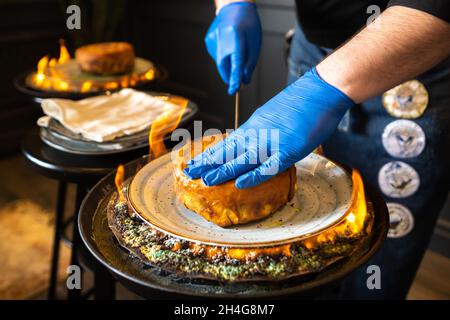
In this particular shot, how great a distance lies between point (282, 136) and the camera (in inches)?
34.8

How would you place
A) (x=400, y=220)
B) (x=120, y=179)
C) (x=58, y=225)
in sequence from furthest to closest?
(x=58, y=225)
(x=400, y=220)
(x=120, y=179)

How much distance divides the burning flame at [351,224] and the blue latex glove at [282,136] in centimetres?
13

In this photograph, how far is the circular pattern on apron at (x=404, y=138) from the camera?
1414 mm

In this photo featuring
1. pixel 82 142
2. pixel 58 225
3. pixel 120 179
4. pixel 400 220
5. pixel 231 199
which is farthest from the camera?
pixel 58 225

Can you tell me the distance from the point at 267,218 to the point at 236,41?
621mm

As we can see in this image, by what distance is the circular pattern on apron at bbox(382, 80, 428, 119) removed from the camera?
1.38 metres

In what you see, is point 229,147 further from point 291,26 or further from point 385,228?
point 291,26

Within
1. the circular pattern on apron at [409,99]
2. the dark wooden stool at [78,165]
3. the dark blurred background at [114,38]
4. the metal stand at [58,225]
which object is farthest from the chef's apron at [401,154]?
the dark blurred background at [114,38]

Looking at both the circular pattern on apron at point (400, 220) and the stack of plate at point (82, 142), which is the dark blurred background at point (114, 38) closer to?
the circular pattern on apron at point (400, 220)

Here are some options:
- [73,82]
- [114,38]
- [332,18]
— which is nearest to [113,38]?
[114,38]

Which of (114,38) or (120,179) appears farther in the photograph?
(114,38)

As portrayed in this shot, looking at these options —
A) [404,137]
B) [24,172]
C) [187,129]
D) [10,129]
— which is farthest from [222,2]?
[10,129]

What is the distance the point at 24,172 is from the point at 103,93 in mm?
1797

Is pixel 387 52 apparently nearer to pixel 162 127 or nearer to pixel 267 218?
pixel 267 218
